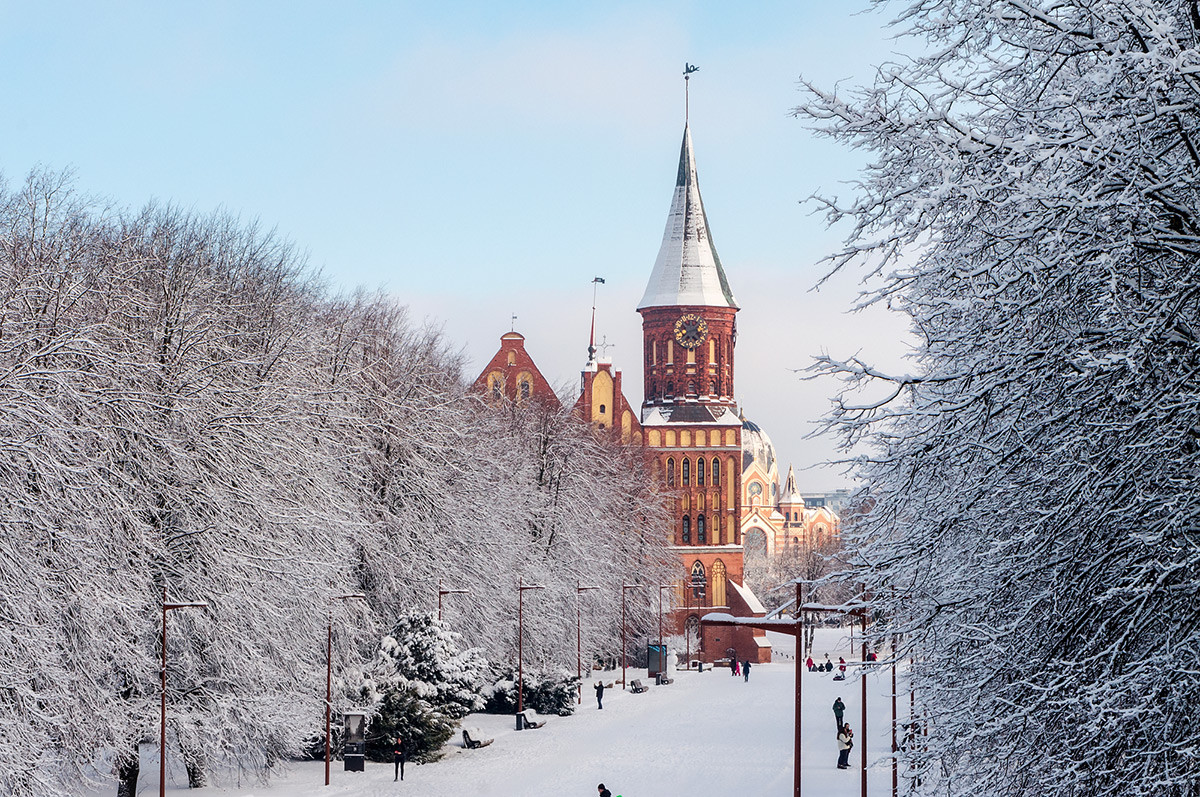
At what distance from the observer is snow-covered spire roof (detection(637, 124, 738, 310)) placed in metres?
90.3

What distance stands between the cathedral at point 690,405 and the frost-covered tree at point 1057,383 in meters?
65.8

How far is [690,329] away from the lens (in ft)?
295

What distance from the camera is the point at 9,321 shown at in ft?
72.2

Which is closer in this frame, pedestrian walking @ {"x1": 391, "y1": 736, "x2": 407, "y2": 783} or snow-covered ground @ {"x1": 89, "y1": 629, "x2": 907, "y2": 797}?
snow-covered ground @ {"x1": 89, "y1": 629, "x2": 907, "y2": 797}

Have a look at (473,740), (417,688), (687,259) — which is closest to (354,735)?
(417,688)

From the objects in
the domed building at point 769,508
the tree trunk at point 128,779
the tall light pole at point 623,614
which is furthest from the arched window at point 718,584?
the domed building at point 769,508

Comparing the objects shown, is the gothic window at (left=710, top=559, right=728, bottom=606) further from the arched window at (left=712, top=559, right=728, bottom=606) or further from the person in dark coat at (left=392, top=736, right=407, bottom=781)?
the person in dark coat at (left=392, top=736, right=407, bottom=781)

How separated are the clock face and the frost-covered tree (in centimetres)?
8087

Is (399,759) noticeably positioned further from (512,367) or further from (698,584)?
(698,584)

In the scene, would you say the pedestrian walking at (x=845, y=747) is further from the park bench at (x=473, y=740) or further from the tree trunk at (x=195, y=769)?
the tree trunk at (x=195, y=769)

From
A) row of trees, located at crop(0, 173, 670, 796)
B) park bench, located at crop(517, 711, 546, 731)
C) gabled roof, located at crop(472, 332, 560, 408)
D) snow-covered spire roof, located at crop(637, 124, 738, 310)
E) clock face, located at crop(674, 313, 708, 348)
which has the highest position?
snow-covered spire roof, located at crop(637, 124, 738, 310)

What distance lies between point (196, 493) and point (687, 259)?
2666 inches

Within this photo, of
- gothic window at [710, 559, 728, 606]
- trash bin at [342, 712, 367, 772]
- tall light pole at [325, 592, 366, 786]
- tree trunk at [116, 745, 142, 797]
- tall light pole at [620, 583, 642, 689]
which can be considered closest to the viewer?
tree trunk at [116, 745, 142, 797]

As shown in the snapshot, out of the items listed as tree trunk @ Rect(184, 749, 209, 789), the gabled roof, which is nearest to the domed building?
the gabled roof
